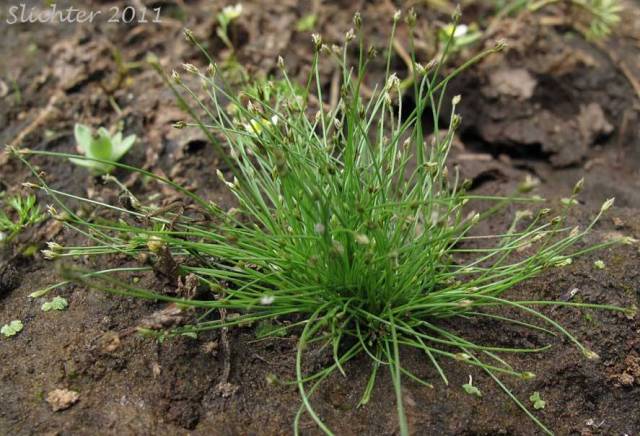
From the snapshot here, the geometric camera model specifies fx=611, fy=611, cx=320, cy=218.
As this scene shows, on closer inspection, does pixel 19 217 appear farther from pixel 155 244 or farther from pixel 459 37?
pixel 459 37

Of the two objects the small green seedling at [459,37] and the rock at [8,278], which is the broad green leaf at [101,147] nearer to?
the rock at [8,278]

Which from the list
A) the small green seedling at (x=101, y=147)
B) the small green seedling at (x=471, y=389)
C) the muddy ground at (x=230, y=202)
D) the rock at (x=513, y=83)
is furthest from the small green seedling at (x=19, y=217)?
the rock at (x=513, y=83)

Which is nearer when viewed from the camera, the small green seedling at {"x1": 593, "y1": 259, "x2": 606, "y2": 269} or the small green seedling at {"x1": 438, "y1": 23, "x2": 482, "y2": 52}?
the small green seedling at {"x1": 593, "y1": 259, "x2": 606, "y2": 269}

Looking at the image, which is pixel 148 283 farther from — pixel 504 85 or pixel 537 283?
pixel 504 85

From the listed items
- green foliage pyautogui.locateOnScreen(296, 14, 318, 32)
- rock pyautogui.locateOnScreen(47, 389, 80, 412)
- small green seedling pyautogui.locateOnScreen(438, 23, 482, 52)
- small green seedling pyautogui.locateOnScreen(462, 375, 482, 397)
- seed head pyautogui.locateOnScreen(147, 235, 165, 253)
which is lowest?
small green seedling pyautogui.locateOnScreen(462, 375, 482, 397)

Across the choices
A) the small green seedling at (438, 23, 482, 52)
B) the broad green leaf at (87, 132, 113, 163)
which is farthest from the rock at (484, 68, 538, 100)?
the broad green leaf at (87, 132, 113, 163)

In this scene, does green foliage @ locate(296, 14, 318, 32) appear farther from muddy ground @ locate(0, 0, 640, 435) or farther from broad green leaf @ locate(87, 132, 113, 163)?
broad green leaf @ locate(87, 132, 113, 163)

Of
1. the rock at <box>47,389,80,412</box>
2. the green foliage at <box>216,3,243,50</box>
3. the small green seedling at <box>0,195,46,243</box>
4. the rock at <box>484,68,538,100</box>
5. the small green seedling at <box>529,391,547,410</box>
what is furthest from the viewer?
the rock at <box>484,68,538,100</box>
